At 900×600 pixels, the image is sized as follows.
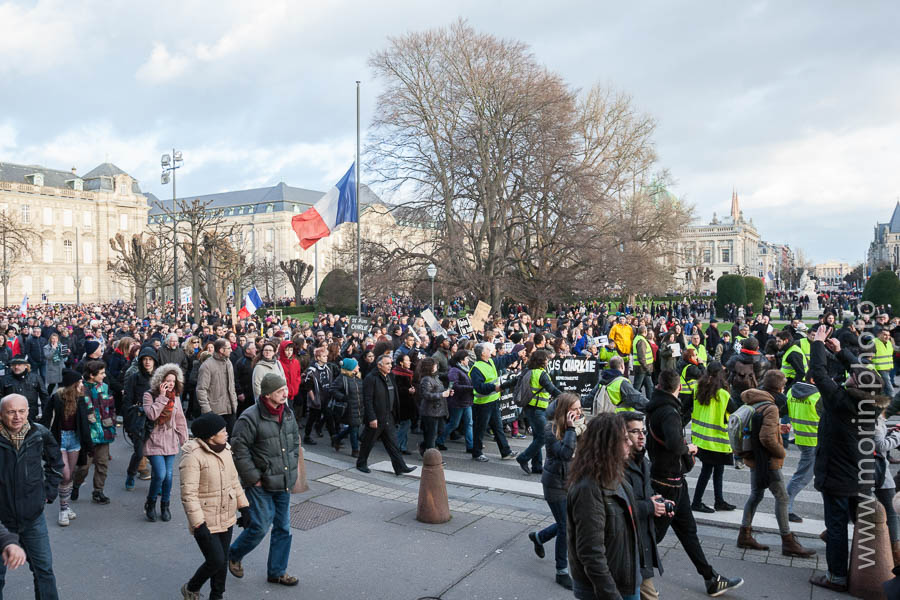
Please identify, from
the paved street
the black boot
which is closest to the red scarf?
the paved street

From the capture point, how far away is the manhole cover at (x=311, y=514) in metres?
7.37

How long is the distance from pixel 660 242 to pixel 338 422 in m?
36.3

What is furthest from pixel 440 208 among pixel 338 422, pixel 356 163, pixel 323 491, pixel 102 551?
pixel 102 551

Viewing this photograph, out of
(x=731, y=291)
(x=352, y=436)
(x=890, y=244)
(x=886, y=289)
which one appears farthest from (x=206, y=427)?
(x=890, y=244)

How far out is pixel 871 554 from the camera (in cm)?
522

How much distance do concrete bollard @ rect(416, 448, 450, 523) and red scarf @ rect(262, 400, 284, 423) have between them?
6.67 ft

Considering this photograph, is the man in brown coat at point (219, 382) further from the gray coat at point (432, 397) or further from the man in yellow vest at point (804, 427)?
the man in yellow vest at point (804, 427)

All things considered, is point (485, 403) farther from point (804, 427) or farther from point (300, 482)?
point (804, 427)

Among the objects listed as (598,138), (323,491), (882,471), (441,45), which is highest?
(441,45)

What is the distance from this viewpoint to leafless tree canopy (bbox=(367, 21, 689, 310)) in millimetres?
30078

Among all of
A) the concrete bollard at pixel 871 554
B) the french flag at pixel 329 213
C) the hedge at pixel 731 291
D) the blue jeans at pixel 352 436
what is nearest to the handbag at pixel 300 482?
the blue jeans at pixel 352 436

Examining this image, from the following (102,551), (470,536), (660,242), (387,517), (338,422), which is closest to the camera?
(102,551)

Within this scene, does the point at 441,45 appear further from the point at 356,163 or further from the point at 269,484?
the point at 269,484

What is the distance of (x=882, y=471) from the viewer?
18.5 ft
